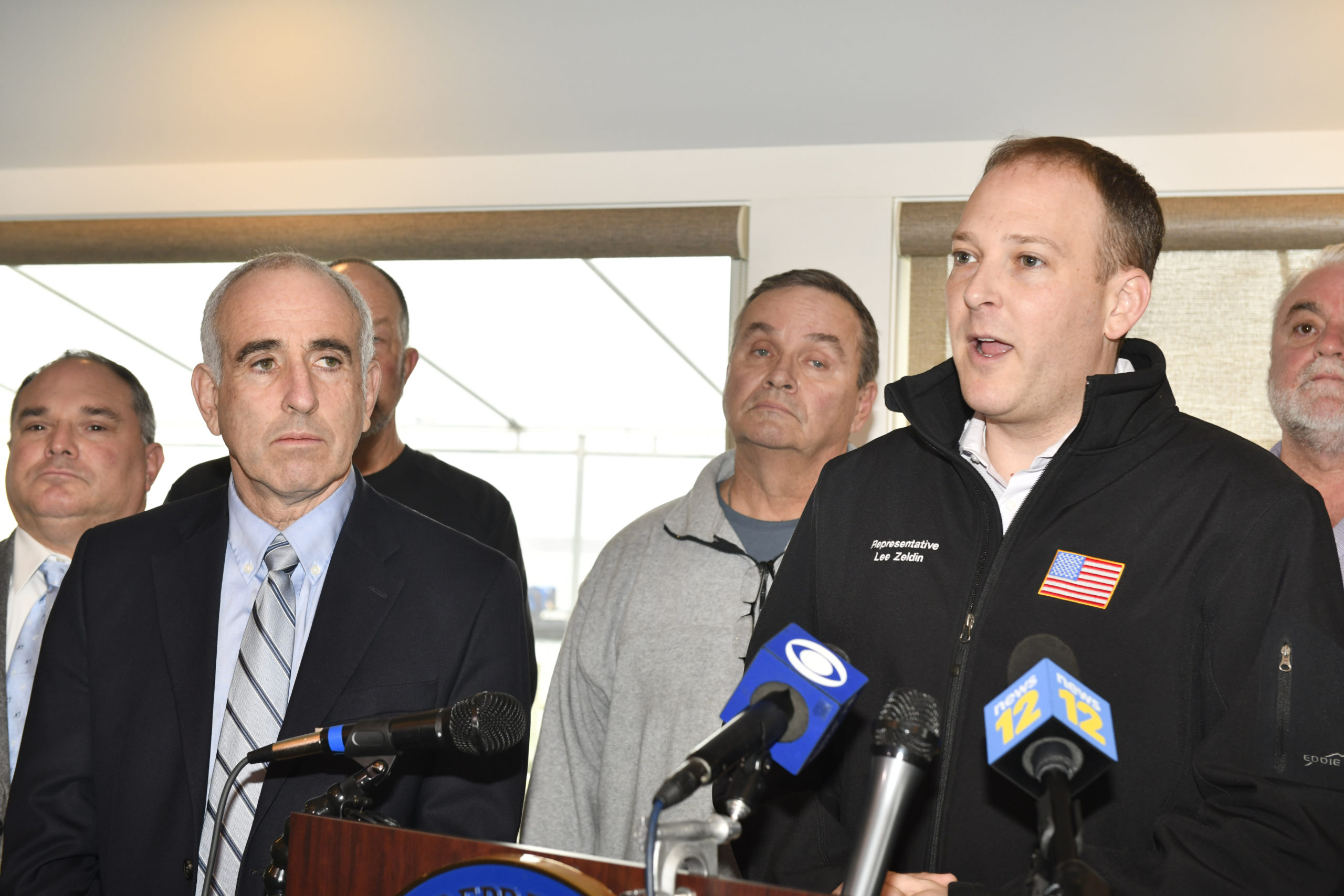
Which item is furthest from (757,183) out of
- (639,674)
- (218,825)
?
(218,825)

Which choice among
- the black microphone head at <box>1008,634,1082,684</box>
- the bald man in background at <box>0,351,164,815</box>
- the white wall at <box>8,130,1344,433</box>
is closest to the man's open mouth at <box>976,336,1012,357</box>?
the black microphone head at <box>1008,634,1082,684</box>

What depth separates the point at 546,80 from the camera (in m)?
3.35

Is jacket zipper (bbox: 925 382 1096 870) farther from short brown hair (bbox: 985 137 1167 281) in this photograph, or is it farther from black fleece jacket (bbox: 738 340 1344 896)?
short brown hair (bbox: 985 137 1167 281)

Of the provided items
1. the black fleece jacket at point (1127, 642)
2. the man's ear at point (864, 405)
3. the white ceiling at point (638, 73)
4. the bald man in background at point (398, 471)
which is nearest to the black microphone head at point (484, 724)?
the black fleece jacket at point (1127, 642)

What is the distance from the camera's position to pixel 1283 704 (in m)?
1.29

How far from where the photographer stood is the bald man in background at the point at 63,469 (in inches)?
97.5

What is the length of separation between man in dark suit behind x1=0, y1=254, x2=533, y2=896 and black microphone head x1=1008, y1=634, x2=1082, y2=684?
1.00 metres

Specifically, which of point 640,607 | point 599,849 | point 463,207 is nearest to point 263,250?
point 463,207

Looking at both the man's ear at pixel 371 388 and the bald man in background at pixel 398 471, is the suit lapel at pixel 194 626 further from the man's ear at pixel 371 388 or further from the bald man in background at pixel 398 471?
the bald man in background at pixel 398 471

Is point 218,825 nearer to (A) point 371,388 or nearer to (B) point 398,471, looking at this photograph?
(A) point 371,388

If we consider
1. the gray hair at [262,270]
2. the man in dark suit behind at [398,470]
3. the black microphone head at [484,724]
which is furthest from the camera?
the man in dark suit behind at [398,470]

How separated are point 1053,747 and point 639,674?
4.65ft

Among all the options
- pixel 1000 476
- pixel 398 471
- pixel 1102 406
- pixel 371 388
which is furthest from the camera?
pixel 398 471

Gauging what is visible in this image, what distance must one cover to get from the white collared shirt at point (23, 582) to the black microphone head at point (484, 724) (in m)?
1.56
